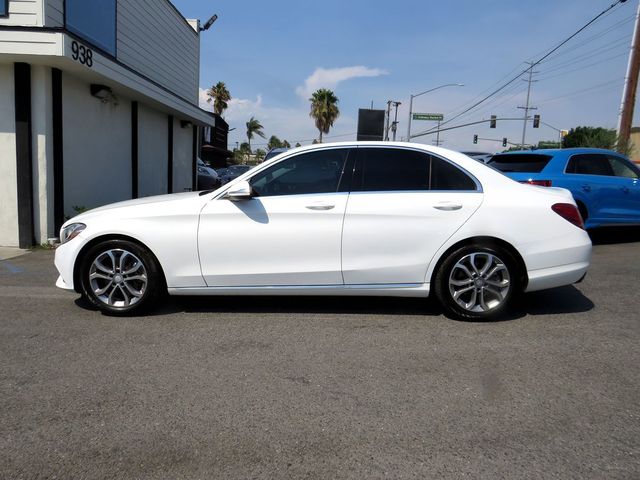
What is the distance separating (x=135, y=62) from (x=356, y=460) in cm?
1181

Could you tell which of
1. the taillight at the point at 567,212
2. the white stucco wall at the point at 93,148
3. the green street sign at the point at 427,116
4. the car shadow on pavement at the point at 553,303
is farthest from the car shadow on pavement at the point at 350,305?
the green street sign at the point at 427,116

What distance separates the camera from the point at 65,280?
470 cm

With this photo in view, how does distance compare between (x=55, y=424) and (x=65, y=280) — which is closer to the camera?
(x=55, y=424)

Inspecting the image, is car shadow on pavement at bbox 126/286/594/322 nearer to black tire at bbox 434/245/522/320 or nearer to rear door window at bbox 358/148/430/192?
black tire at bbox 434/245/522/320

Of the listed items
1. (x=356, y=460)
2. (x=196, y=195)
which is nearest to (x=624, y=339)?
(x=356, y=460)

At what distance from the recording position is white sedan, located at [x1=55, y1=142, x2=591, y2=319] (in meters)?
4.49

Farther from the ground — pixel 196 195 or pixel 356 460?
Answer: pixel 196 195

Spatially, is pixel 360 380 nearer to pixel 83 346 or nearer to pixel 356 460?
pixel 356 460

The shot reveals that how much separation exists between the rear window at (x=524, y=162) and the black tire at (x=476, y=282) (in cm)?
478

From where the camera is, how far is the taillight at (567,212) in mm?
4566

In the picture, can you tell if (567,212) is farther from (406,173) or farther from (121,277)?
(121,277)

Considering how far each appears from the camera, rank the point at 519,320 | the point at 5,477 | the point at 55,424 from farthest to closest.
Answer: the point at 519,320 → the point at 55,424 → the point at 5,477

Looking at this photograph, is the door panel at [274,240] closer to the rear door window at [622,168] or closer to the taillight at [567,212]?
the taillight at [567,212]

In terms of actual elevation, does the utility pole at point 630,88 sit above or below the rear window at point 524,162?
above
